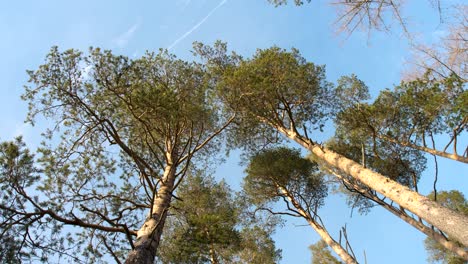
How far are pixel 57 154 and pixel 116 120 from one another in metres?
1.76

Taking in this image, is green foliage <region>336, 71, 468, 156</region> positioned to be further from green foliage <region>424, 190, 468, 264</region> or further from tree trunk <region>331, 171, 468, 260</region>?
green foliage <region>424, 190, 468, 264</region>

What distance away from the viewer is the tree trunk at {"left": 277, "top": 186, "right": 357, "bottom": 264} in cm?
1012

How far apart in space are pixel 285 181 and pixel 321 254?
7.17 meters

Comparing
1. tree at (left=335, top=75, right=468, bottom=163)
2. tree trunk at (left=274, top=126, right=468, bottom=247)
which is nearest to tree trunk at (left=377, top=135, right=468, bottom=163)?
tree at (left=335, top=75, right=468, bottom=163)

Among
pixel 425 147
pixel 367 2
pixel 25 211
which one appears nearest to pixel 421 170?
pixel 425 147

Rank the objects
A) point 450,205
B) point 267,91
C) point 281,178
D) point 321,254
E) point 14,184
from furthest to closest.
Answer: point 321,254 < point 450,205 < point 281,178 < point 267,91 < point 14,184

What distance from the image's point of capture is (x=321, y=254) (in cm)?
1794

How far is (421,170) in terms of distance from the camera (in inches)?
502

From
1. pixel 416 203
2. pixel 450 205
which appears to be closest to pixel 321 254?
pixel 450 205

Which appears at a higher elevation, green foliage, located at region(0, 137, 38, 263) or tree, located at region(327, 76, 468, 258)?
tree, located at region(327, 76, 468, 258)

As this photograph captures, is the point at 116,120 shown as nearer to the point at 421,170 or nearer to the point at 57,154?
the point at 57,154

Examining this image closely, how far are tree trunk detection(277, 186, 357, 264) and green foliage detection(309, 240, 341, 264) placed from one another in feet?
20.0

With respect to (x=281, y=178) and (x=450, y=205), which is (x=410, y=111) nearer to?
(x=281, y=178)

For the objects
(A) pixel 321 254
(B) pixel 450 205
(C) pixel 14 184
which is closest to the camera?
(C) pixel 14 184
